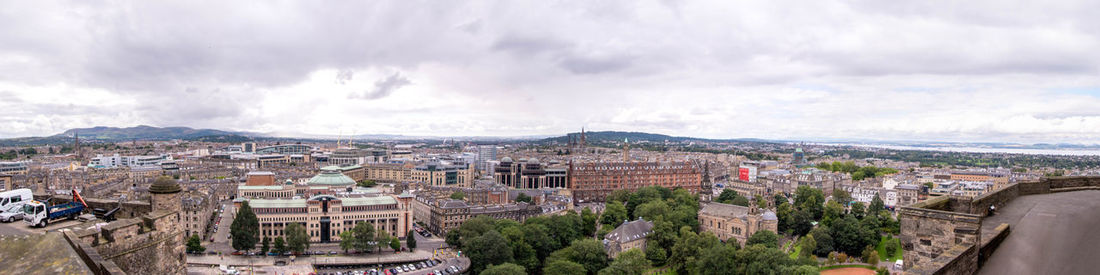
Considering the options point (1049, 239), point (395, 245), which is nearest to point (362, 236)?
point (395, 245)

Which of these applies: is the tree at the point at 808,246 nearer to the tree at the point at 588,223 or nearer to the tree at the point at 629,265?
the tree at the point at 629,265

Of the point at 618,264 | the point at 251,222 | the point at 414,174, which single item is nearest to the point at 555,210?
the point at 618,264

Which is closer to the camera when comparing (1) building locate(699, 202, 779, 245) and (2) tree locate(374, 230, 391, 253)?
(2) tree locate(374, 230, 391, 253)

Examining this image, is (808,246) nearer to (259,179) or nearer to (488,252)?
(488,252)

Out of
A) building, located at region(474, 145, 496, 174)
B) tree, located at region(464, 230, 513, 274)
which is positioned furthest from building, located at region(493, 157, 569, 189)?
tree, located at region(464, 230, 513, 274)

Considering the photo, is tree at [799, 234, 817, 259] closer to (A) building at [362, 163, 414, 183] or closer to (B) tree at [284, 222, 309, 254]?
(B) tree at [284, 222, 309, 254]

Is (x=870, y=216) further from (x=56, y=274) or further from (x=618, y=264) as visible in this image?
(x=56, y=274)
